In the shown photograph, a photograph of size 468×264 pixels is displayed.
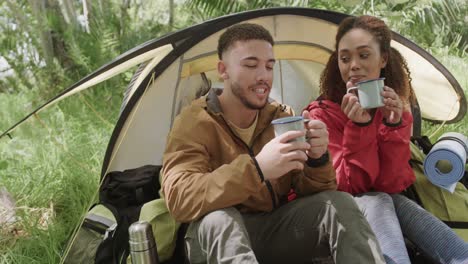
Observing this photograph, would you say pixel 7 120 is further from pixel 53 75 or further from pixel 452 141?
pixel 452 141

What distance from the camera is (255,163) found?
166 cm

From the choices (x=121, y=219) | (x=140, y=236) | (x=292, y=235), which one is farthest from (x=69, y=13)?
(x=292, y=235)

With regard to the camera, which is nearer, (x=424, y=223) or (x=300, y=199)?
(x=300, y=199)

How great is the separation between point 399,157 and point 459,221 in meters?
0.55

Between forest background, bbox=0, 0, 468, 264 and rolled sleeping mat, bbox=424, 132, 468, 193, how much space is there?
1205 millimetres

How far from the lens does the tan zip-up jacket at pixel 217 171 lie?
5.38ft

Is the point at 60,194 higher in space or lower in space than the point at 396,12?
lower

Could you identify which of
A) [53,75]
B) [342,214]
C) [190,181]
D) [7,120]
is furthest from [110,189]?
[53,75]

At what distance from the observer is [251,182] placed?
1.66 meters

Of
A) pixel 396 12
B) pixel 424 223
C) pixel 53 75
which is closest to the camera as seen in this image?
pixel 424 223

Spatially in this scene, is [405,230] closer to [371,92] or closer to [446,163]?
[446,163]

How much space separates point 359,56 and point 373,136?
1.29 feet

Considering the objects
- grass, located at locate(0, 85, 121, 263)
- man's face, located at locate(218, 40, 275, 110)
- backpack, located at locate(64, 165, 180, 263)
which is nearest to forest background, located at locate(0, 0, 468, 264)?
grass, located at locate(0, 85, 121, 263)

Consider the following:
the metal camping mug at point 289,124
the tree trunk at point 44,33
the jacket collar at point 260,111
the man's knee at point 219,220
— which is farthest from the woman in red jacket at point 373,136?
the tree trunk at point 44,33
